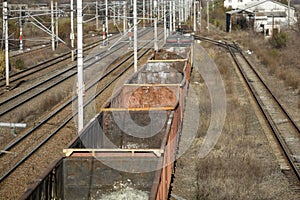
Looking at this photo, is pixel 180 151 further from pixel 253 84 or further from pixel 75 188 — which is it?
pixel 253 84

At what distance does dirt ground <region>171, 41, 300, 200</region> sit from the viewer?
322 inches

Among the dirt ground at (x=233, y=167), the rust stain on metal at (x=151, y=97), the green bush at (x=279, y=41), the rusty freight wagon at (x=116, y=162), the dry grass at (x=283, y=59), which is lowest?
the dirt ground at (x=233, y=167)

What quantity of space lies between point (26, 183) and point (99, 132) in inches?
66.5

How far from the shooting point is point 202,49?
1336 inches

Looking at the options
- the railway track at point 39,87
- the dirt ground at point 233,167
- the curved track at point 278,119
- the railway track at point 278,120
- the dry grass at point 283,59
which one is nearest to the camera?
the dirt ground at point 233,167

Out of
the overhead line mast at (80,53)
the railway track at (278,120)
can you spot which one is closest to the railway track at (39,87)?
the overhead line mast at (80,53)

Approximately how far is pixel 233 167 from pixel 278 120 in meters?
5.00

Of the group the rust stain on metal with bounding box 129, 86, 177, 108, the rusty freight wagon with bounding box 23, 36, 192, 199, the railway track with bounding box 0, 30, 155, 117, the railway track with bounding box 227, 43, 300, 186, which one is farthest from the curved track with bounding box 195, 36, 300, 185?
the railway track with bounding box 0, 30, 155, 117

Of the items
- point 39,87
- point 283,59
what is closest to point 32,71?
point 39,87

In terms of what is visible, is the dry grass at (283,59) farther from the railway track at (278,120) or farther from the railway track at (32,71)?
the railway track at (32,71)

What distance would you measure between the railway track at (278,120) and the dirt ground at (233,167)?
1.05 feet

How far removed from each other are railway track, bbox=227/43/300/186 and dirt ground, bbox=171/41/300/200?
32 centimetres

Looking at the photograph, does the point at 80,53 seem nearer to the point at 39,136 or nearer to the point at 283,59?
the point at 39,136

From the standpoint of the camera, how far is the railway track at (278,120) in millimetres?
10211
